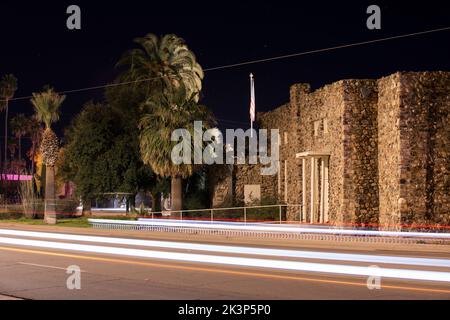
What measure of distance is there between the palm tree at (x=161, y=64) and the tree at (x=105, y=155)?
120 inches

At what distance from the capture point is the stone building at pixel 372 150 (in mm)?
29469

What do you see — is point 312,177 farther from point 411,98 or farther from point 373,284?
point 373,284

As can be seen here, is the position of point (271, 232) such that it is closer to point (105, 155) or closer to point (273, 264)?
point (273, 264)

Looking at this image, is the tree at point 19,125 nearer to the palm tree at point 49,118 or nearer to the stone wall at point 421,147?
the palm tree at point 49,118

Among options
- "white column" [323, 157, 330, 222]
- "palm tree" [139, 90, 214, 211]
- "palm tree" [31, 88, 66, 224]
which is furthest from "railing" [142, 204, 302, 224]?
"palm tree" [31, 88, 66, 224]

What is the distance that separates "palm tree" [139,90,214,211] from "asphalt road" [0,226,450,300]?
661 inches

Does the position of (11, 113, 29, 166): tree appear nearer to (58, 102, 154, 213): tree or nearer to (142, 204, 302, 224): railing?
(58, 102, 154, 213): tree

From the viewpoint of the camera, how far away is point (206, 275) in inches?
620

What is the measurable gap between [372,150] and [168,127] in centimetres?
1208

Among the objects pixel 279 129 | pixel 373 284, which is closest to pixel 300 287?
pixel 373 284

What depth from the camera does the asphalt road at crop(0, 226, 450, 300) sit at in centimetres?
1286

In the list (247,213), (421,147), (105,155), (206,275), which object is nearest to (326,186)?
(247,213)

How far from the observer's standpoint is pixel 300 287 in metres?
13.7
